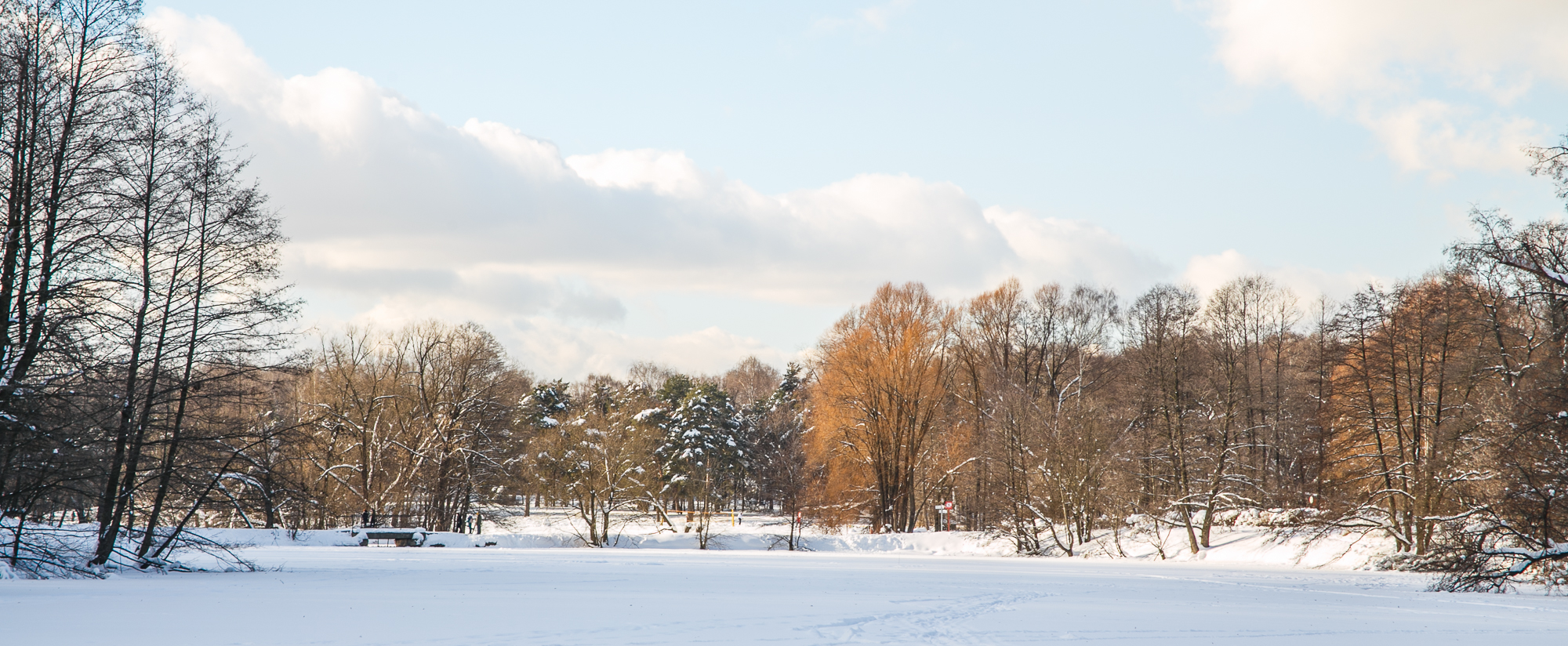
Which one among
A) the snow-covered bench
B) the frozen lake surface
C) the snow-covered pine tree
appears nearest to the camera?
the frozen lake surface

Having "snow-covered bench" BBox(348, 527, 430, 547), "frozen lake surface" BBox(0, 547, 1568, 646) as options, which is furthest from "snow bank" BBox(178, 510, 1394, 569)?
"frozen lake surface" BBox(0, 547, 1568, 646)

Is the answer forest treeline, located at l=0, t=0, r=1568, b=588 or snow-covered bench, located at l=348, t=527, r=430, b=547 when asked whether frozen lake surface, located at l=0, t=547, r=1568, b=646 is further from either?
snow-covered bench, located at l=348, t=527, r=430, b=547

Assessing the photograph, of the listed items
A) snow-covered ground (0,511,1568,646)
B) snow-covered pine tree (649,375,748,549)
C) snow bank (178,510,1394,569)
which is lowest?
snow bank (178,510,1394,569)

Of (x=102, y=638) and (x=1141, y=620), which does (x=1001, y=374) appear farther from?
(x=102, y=638)

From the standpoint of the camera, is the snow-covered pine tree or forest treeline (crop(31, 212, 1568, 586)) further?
the snow-covered pine tree

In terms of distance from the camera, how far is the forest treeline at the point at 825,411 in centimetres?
1781

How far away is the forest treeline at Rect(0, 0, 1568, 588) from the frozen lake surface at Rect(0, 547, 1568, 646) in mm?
2490

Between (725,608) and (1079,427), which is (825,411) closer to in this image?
(1079,427)

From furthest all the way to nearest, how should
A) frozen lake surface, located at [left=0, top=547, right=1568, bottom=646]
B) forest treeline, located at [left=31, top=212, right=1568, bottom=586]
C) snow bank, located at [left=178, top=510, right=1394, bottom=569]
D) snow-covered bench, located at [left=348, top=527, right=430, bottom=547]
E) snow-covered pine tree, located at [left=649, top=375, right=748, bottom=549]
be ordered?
1. snow-covered pine tree, located at [left=649, top=375, right=748, bottom=549]
2. snow-covered bench, located at [left=348, top=527, right=430, bottom=547]
3. snow bank, located at [left=178, top=510, right=1394, bottom=569]
4. forest treeline, located at [left=31, top=212, right=1568, bottom=586]
5. frozen lake surface, located at [left=0, top=547, right=1568, bottom=646]

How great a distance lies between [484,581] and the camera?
17.9 metres

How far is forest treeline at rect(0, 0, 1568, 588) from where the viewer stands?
701 inches

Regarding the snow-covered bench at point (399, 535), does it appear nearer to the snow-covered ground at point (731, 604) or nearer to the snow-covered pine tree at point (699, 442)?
the snow-covered ground at point (731, 604)

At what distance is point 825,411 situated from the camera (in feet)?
145

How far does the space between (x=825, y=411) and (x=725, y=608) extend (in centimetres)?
3065
